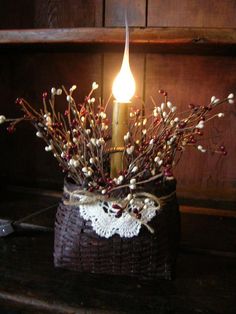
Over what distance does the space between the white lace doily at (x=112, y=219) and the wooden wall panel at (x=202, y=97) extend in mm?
413

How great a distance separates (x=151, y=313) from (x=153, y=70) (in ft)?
1.89

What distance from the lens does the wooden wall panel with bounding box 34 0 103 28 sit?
2.96ft

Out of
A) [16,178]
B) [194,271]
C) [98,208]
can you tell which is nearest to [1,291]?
[98,208]

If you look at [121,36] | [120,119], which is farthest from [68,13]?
[120,119]

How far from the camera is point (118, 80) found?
23.1 inches

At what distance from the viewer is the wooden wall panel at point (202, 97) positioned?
35.0 inches

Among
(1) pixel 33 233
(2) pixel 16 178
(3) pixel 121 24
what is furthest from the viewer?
(2) pixel 16 178

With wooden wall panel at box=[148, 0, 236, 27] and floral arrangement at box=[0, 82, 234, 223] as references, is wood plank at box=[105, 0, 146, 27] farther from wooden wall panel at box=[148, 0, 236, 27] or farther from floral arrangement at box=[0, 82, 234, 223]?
floral arrangement at box=[0, 82, 234, 223]

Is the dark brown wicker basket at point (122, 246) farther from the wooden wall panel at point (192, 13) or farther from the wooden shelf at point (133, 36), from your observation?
the wooden wall panel at point (192, 13)

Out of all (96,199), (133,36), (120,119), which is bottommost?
(96,199)

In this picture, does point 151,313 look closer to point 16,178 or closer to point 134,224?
point 134,224

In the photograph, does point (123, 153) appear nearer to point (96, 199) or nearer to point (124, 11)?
point (96, 199)

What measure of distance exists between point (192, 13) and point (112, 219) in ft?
1.73

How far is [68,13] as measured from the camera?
0.92m
